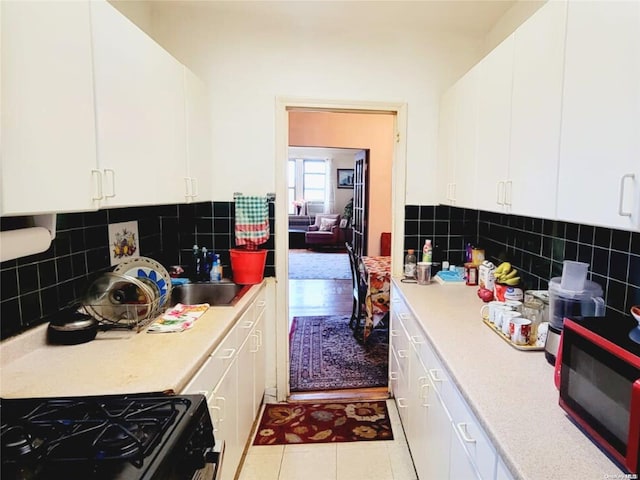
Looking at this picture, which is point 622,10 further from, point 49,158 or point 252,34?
point 252,34

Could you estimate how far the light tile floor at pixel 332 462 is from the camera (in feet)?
6.66

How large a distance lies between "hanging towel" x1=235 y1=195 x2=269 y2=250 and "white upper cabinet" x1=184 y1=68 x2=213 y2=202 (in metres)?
0.24

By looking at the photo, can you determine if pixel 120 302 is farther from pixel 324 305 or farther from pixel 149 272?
pixel 324 305

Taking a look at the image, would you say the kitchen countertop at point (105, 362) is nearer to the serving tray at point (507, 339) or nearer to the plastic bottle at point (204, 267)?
the plastic bottle at point (204, 267)

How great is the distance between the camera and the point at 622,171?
102cm

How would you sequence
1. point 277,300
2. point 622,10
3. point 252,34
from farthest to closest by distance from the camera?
point 277,300
point 252,34
point 622,10

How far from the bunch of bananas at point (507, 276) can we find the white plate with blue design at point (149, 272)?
1.78 m

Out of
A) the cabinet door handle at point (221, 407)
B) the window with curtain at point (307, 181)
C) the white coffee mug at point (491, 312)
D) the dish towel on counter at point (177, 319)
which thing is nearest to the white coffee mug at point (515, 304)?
the white coffee mug at point (491, 312)

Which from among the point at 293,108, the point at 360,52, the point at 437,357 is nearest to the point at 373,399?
the point at 437,357

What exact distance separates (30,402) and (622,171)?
175cm

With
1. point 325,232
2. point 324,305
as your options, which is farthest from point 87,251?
point 325,232

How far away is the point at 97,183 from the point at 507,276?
1.97m

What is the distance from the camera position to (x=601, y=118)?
109 cm

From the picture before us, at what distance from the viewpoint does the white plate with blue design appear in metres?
1.90
